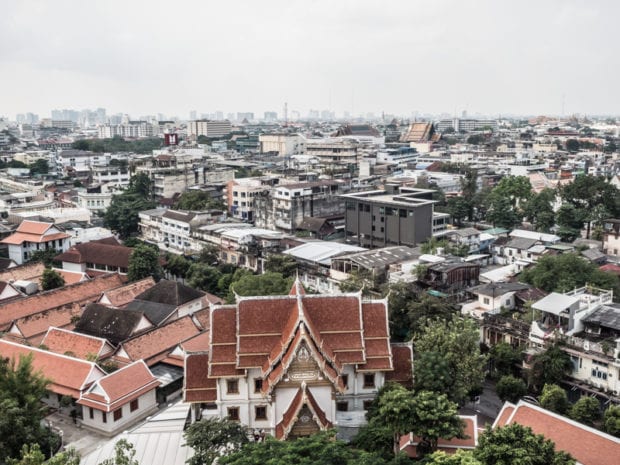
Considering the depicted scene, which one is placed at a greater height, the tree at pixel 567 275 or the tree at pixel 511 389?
the tree at pixel 567 275

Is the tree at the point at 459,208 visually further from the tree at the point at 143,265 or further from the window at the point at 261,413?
the window at the point at 261,413

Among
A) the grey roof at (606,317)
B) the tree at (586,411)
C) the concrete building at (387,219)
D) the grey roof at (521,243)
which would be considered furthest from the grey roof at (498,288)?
the concrete building at (387,219)

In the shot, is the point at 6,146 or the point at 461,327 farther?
the point at 6,146

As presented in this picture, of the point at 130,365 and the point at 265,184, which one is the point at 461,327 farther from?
the point at 265,184

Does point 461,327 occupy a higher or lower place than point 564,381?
higher

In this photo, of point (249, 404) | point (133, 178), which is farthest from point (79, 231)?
point (249, 404)

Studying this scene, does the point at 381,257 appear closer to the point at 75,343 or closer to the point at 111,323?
the point at 111,323

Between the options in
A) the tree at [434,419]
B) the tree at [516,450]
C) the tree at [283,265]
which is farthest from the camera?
the tree at [283,265]

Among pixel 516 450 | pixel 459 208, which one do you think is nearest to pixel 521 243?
pixel 459 208
